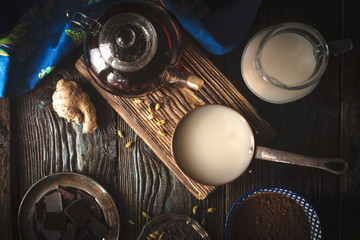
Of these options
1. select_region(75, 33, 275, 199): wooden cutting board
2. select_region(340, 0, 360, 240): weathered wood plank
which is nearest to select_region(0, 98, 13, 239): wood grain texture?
select_region(75, 33, 275, 199): wooden cutting board

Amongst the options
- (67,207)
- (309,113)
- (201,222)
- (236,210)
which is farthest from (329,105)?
(67,207)

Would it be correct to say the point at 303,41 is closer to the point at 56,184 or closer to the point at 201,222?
the point at 201,222

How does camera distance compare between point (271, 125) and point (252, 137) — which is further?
point (271, 125)

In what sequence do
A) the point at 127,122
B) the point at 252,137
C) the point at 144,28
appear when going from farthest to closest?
the point at 127,122, the point at 252,137, the point at 144,28

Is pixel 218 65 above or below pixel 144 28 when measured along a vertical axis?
below

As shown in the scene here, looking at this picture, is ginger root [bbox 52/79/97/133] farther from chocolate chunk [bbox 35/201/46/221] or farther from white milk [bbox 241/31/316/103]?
white milk [bbox 241/31/316/103]

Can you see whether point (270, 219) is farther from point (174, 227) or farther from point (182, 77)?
point (182, 77)

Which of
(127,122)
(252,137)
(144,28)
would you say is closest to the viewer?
(144,28)
